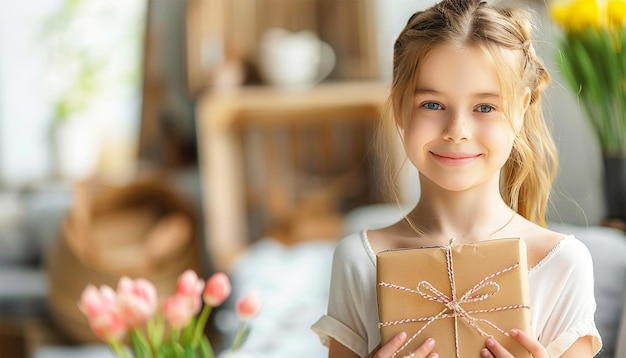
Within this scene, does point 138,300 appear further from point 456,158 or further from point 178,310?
point 456,158

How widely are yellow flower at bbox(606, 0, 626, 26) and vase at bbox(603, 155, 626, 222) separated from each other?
12 cm

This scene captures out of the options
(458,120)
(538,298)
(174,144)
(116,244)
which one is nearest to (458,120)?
(458,120)

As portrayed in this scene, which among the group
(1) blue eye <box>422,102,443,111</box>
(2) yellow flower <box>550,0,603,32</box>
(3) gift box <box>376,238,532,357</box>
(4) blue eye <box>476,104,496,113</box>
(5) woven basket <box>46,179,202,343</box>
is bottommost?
(5) woven basket <box>46,179,202,343</box>

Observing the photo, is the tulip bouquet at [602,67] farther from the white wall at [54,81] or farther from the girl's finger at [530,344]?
the white wall at [54,81]

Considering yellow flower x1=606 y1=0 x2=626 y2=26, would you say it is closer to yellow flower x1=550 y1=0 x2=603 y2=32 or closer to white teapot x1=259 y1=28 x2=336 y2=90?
yellow flower x1=550 y1=0 x2=603 y2=32

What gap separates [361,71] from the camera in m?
2.65

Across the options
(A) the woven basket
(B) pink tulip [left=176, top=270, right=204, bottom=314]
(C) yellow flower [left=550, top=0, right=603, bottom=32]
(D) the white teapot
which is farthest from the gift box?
(D) the white teapot

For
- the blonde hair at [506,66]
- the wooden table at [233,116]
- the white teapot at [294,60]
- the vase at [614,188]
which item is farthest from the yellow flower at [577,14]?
the white teapot at [294,60]

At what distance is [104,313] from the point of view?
2.53 feet

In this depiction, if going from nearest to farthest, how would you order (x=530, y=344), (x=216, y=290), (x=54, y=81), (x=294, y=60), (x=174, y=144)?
(x=530, y=344) < (x=216, y=290) < (x=294, y=60) < (x=174, y=144) < (x=54, y=81)

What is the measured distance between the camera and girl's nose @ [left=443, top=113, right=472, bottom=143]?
48cm

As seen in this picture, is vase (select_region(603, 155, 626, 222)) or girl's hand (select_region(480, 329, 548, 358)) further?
vase (select_region(603, 155, 626, 222))

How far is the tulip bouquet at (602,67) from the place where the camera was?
0.77 metres

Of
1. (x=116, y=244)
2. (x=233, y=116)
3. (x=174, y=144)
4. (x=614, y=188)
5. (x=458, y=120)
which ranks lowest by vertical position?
(x=116, y=244)
